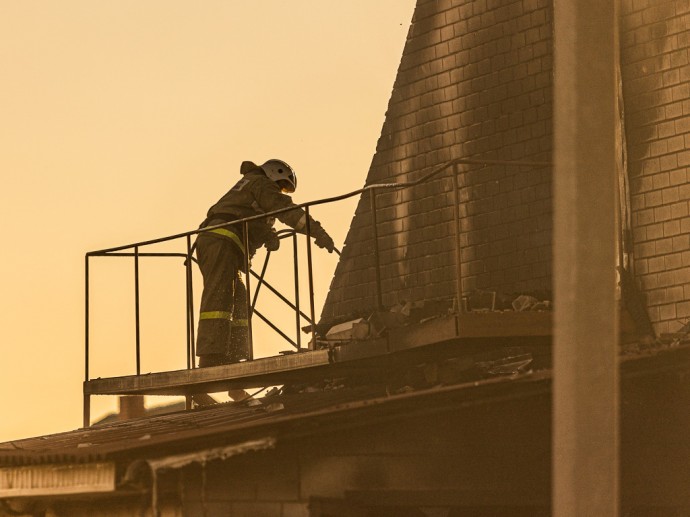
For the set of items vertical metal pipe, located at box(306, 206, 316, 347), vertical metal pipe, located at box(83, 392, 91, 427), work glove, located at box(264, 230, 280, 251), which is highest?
work glove, located at box(264, 230, 280, 251)

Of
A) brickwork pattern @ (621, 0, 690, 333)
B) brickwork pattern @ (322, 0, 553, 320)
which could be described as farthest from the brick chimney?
brickwork pattern @ (621, 0, 690, 333)

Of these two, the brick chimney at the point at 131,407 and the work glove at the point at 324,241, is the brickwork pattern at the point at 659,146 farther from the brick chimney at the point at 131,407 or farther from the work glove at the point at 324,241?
the brick chimney at the point at 131,407

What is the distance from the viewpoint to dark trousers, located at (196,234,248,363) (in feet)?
47.7

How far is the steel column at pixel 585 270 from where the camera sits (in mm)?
6578

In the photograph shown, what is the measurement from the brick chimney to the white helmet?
259 cm

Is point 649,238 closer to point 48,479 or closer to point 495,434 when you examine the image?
point 495,434

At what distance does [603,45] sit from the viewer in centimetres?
684

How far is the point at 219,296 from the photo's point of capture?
581 inches

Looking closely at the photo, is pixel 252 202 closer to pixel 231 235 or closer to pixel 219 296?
pixel 231 235

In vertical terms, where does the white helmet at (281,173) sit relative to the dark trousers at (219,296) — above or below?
above

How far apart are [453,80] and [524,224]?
6.17 ft

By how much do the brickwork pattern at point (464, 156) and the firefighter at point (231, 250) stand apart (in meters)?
1.18

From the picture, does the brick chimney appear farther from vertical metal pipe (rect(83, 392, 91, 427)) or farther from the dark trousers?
the dark trousers

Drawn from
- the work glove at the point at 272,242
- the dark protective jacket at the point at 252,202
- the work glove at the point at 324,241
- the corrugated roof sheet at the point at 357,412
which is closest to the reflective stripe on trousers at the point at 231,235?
the dark protective jacket at the point at 252,202
